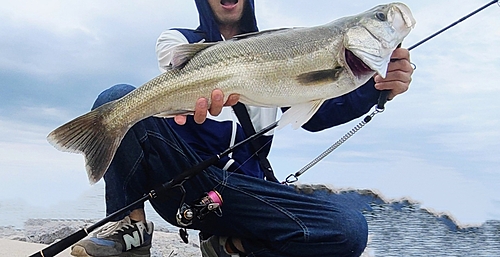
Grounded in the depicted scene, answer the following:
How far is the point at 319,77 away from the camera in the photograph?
6.16 feet

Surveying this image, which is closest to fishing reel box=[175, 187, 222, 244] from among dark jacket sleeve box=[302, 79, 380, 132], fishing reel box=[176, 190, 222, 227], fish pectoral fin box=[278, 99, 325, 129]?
fishing reel box=[176, 190, 222, 227]

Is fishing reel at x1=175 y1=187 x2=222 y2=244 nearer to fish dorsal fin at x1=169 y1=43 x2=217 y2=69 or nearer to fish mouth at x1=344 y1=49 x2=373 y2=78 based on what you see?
fish dorsal fin at x1=169 y1=43 x2=217 y2=69

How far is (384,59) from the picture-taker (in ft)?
6.39

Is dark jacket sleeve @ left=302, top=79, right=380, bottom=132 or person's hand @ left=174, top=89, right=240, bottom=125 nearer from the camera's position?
person's hand @ left=174, top=89, right=240, bottom=125

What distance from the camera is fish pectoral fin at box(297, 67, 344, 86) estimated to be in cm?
188

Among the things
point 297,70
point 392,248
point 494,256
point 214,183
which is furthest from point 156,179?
point 494,256

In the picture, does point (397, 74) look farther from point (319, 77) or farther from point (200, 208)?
point (200, 208)

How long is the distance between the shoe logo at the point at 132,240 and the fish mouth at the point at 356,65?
1.24m

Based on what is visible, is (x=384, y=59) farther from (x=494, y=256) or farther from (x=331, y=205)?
(x=494, y=256)

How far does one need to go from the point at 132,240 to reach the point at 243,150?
0.74m

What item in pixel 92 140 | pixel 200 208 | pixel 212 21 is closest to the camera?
pixel 92 140

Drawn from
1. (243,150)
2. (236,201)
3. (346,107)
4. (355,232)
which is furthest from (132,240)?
(346,107)

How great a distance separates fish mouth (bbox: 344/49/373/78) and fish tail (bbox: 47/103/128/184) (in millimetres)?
953

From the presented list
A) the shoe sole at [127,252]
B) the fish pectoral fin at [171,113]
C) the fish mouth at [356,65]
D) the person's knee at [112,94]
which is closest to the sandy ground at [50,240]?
the shoe sole at [127,252]
